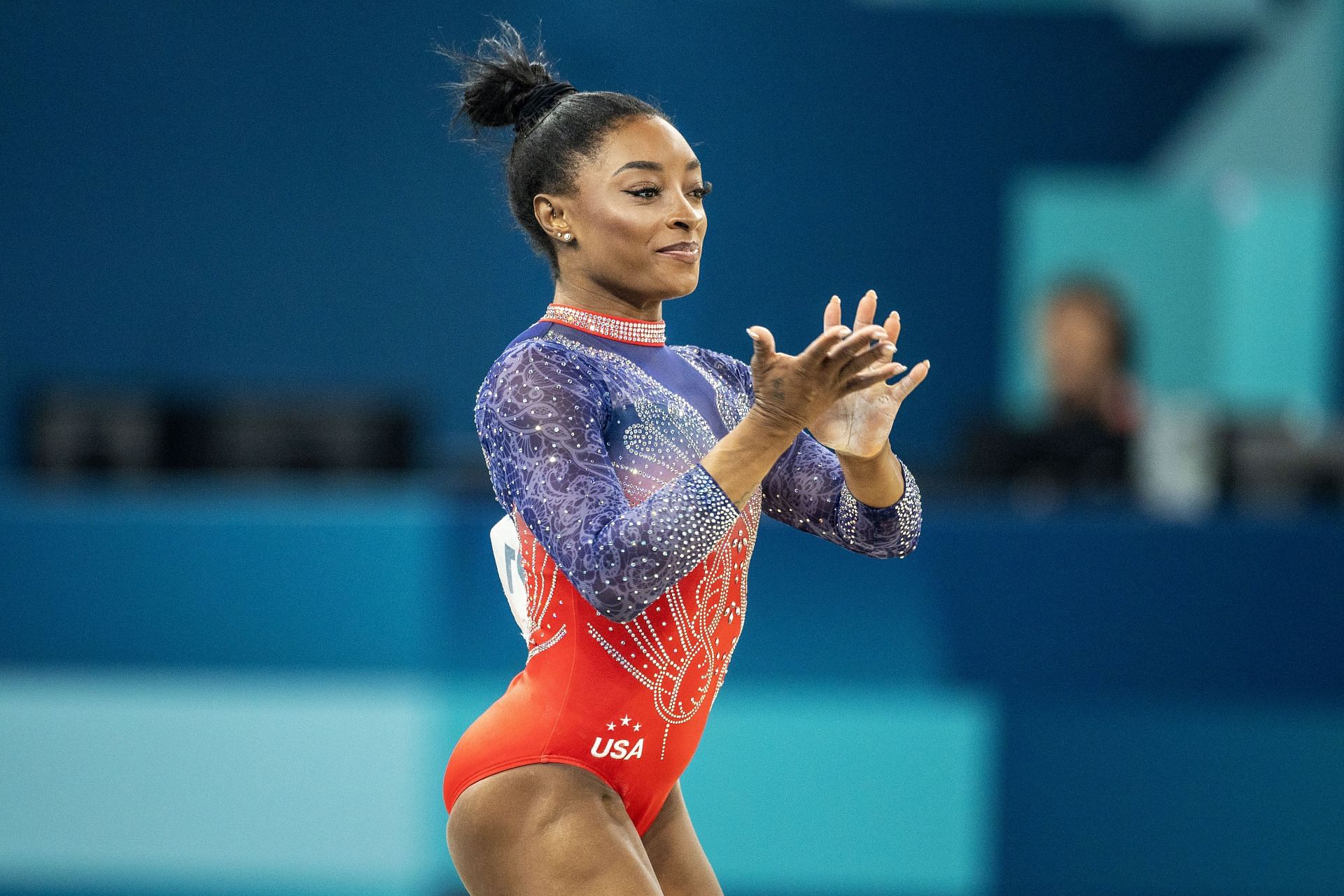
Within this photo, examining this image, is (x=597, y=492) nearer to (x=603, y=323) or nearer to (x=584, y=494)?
(x=584, y=494)

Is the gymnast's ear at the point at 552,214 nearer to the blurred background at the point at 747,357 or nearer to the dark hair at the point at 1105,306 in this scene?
the blurred background at the point at 747,357

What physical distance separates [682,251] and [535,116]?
0.83 ft

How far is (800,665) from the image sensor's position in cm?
379

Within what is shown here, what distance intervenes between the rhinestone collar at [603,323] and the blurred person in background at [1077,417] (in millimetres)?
2646

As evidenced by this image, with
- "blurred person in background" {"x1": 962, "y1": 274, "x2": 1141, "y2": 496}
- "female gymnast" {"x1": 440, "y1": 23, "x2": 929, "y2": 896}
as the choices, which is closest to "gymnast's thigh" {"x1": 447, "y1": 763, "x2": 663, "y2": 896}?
"female gymnast" {"x1": 440, "y1": 23, "x2": 929, "y2": 896}

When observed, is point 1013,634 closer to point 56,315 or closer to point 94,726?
point 94,726

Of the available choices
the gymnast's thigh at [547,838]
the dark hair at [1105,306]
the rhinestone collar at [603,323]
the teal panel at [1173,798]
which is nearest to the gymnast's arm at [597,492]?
the rhinestone collar at [603,323]

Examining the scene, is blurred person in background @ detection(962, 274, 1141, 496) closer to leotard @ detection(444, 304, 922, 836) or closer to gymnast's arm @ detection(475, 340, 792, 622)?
leotard @ detection(444, 304, 922, 836)

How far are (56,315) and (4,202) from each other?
566mm

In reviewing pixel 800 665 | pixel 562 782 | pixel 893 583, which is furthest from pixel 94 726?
pixel 562 782

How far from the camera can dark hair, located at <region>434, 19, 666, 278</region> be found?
1.70 meters

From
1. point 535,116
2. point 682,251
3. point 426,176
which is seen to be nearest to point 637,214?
point 682,251

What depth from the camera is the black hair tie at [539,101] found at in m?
1.76

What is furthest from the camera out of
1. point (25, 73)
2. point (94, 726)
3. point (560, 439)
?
point (25, 73)
